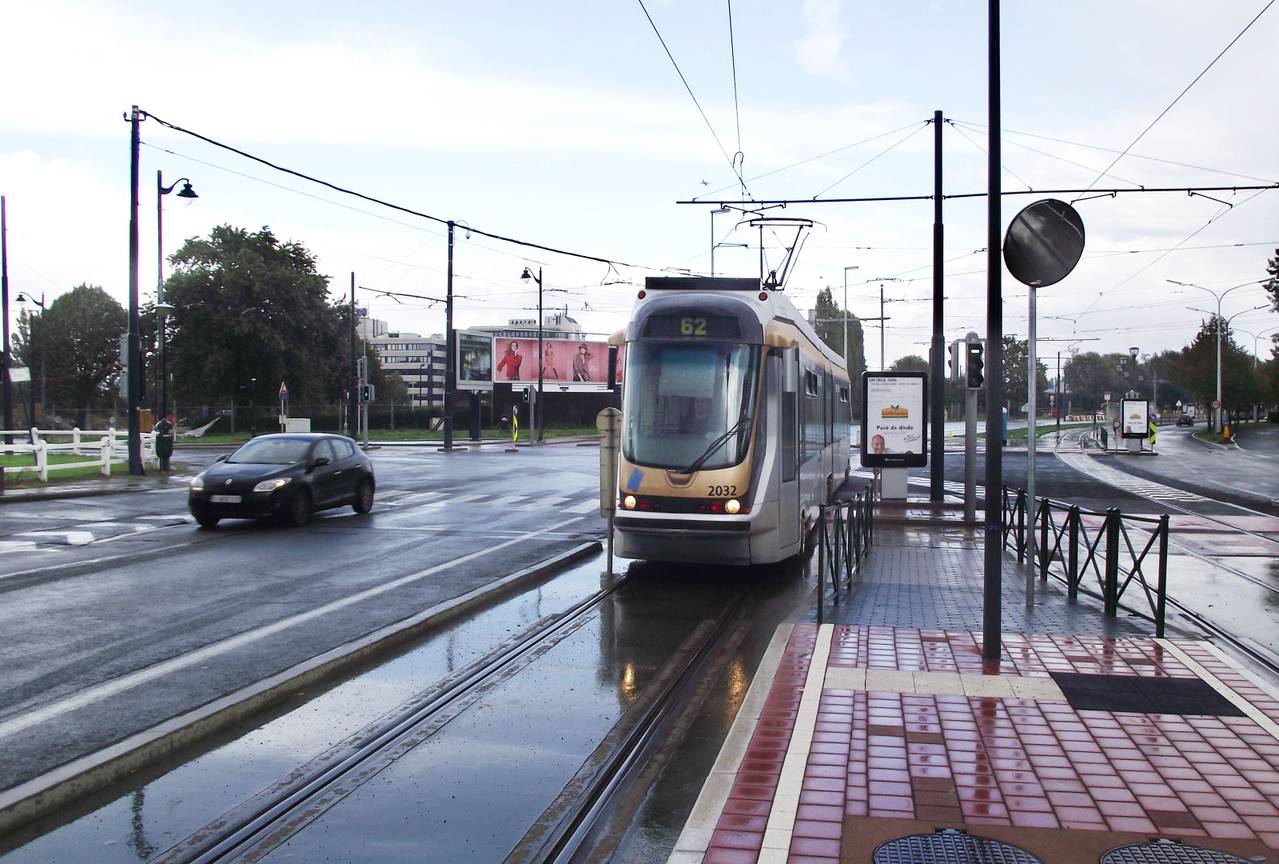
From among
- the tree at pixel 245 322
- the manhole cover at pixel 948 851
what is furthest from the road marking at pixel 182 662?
the tree at pixel 245 322

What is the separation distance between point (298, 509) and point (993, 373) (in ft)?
41.2

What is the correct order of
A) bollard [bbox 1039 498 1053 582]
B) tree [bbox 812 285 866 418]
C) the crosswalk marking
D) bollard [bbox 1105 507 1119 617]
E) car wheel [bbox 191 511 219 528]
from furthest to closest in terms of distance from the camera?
tree [bbox 812 285 866 418] < the crosswalk marking < car wheel [bbox 191 511 219 528] < bollard [bbox 1039 498 1053 582] < bollard [bbox 1105 507 1119 617]

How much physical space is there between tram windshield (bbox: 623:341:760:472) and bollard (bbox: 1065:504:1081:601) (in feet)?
11.2

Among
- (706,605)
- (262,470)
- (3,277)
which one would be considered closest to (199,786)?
(706,605)

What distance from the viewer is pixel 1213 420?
250ft

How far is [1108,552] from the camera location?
9.87 m

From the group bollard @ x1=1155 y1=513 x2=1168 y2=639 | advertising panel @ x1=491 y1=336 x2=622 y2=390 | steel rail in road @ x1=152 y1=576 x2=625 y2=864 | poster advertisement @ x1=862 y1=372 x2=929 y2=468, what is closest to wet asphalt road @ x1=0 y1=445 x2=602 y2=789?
steel rail in road @ x1=152 y1=576 x2=625 y2=864

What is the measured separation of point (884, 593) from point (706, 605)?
75.1 inches

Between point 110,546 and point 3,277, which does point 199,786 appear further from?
point 3,277

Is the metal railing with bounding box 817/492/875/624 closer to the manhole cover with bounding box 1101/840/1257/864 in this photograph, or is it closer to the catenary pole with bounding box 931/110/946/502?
the manhole cover with bounding box 1101/840/1257/864

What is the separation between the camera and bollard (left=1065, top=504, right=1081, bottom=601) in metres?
11.0

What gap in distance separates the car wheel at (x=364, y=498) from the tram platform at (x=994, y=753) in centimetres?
1238

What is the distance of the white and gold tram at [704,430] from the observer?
455 inches

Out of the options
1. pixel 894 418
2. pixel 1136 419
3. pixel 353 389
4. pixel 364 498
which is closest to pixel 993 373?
pixel 894 418
